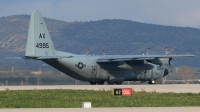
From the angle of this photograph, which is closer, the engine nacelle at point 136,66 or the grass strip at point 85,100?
the grass strip at point 85,100

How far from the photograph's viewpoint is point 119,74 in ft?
214

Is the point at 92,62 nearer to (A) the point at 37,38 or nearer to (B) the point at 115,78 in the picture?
(B) the point at 115,78

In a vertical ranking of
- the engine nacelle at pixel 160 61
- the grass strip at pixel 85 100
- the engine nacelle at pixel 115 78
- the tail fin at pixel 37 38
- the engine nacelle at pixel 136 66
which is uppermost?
the tail fin at pixel 37 38

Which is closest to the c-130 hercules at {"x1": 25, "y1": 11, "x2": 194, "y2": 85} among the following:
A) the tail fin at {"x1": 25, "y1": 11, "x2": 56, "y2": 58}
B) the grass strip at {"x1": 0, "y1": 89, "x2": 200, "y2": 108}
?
the tail fin at {"x1": 25, "y1": 11, "x2": 56, "y2": 58}

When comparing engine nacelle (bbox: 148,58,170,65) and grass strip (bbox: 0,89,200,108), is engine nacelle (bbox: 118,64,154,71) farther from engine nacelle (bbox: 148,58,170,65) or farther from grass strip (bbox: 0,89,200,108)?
grass strip (bbox: 0,89,200,108)

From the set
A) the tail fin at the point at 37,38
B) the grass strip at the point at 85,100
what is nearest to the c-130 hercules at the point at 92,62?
the tail fin at the point at 37,38

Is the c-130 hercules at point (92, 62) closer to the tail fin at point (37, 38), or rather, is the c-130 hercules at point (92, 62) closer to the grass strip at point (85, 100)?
the tail fin at point (37, 38)

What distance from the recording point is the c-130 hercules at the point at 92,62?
198ft

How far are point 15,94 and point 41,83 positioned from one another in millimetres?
21846

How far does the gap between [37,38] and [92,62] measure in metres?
7.07

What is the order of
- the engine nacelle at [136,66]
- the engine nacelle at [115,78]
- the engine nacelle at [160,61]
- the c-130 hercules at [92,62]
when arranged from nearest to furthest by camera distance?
the c-130 hercules at [92,62]
the engine nacelle at [160,61]
the engine nacelle at [136,66]
the engine nacelle at [115,78]

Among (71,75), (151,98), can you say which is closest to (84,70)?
(71,75)

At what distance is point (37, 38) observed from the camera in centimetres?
6044

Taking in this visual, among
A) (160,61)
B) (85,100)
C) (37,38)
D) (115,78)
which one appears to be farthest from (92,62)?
(85,100)
